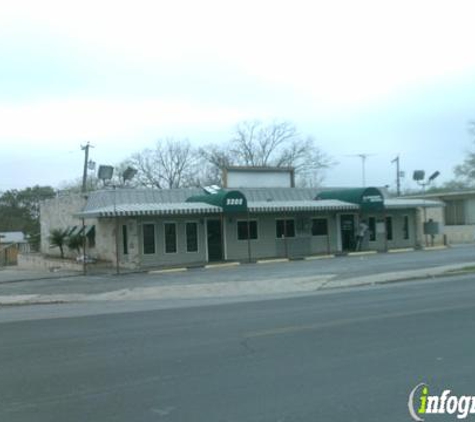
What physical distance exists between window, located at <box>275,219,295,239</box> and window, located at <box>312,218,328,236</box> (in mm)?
1293

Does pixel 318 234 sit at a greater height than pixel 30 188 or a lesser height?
lesser

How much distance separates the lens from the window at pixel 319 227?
37312mm

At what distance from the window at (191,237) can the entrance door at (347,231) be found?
935cm

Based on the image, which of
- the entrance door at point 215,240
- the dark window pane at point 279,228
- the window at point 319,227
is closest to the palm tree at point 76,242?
the entrance door at point 215,240

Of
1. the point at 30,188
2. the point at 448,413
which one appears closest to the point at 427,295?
the point at 448,413

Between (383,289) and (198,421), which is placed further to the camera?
(383,289)

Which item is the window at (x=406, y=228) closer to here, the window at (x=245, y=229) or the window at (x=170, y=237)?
the window at (x=245, y=229)

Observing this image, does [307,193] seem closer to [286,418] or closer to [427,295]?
[427,295]

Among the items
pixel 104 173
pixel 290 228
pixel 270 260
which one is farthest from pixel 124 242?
pixel 290 228

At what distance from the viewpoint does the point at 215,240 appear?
34375mm

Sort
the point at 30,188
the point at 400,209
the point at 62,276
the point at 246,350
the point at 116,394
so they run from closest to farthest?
the point at 116,394
the point at 246,350
the point at 62,276
the point at 400,209
the point at 30,188

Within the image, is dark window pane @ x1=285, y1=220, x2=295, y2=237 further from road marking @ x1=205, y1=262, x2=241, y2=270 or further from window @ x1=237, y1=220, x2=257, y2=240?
road marking @ x1=205, y1=262, x2=241, y2=270

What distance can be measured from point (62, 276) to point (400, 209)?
2120 cm

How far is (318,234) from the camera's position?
123 feet
